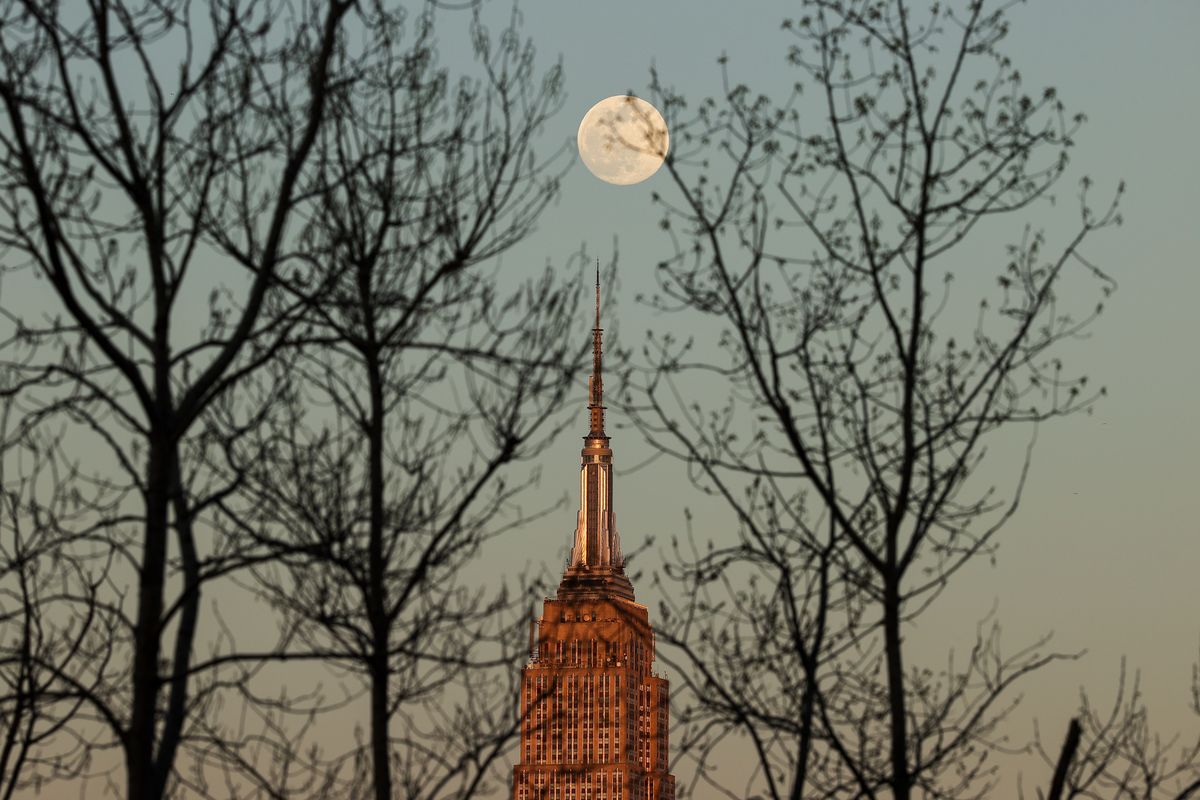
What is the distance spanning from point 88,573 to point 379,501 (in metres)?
3.44

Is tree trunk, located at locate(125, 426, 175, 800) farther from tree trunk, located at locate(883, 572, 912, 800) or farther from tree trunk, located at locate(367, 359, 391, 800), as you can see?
tree trunk, located at locate(883, 572, 912, 800)

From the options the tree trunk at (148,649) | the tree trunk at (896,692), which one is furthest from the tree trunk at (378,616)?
the tree trunk at (896,692)

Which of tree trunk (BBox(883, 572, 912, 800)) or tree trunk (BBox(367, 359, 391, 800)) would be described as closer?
tree trunk (BBox(883, 572, 912, 800))

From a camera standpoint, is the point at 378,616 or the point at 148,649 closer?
the point at 148,649

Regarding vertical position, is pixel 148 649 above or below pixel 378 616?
below

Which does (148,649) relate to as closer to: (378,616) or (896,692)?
(378,616)

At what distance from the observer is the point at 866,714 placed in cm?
1816

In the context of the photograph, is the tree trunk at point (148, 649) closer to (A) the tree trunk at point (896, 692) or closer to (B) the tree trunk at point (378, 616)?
(B) the tree trunk at point (378, 616)

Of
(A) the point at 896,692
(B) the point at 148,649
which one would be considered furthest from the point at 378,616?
(A) the point at 896,692

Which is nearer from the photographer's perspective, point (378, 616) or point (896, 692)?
point (896, 692)

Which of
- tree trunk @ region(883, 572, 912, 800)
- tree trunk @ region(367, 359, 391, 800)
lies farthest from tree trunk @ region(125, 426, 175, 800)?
tree trunk @ region(883, 572, 912, 800)

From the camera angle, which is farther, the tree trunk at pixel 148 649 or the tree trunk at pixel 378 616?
the tree trunk at pixel 378 616

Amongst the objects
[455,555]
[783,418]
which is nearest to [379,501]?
[455,555]

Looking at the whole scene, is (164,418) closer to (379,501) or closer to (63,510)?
(379,501)
